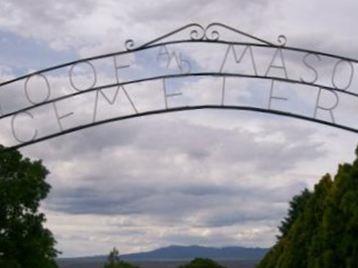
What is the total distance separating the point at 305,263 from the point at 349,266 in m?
9.28

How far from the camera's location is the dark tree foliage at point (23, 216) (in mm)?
43469

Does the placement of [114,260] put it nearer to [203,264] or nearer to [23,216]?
[203,264]

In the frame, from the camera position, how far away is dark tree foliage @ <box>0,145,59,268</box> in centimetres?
4347

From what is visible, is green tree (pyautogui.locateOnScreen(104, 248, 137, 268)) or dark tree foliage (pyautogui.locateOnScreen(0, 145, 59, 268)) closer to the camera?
dark tree foliage (pyautogui.locateOnScreen(0, 145, 59, 268))

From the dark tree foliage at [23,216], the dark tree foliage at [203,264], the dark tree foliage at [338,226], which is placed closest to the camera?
the dark tree foliage at [338,226]

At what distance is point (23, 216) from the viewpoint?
44375 mm

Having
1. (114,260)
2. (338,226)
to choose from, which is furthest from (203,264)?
(338,226)

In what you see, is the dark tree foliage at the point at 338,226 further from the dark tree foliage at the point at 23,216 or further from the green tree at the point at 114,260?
the green tree at the point at 114,260

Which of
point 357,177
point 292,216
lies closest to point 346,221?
point 357,177

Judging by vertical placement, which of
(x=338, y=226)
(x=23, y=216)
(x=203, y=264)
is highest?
(x=203, y=264)

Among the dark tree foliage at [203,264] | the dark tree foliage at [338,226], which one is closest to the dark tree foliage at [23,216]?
the dark tree foliage at [338,226]

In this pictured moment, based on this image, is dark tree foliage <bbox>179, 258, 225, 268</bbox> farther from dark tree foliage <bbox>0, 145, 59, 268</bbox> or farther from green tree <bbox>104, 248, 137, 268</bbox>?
dark tree foliage <bbox>0, 145, 59, 268</bbox>

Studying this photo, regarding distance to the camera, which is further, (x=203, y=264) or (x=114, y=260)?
(x=114, y=260)

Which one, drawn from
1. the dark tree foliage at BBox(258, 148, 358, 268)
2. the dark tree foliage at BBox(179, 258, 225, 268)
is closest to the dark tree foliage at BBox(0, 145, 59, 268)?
the dark tree foliage at BBox(258, 148, 358, 268)
